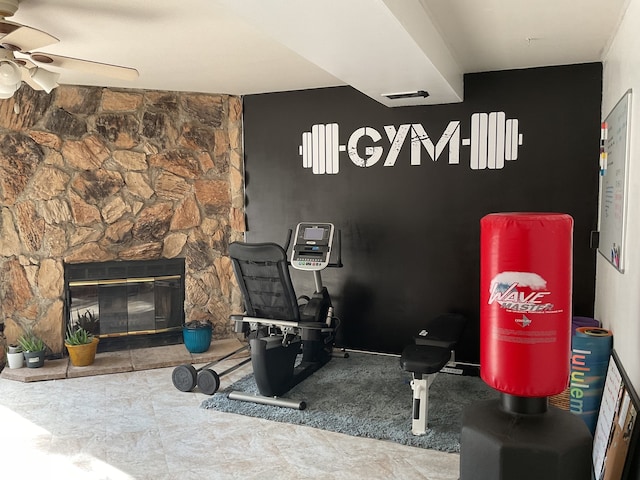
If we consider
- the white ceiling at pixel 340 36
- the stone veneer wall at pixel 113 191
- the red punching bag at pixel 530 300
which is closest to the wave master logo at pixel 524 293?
the red punching bag at pixel 530 300

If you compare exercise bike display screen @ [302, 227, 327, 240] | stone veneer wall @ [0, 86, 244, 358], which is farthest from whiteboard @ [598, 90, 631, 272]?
stone veneer wall @ [0, 86, 244, 358]

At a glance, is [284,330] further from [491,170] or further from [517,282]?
[517,282]

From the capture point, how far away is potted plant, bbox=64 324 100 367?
449 cm

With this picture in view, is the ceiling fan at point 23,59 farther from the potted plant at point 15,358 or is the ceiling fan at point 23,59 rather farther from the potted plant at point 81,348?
the potted plant at point 15,358

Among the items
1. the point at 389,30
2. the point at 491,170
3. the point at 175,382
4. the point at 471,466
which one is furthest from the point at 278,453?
the point at 491,170

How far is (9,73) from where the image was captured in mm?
2646

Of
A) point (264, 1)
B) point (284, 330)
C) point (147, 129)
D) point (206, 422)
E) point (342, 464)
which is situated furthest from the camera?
point (147, 129)

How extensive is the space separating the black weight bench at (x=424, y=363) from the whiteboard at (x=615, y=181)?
1094 millimetres

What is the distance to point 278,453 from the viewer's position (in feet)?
10.2

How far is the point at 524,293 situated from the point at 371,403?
2.29 metres

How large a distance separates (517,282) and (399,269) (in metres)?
2.94

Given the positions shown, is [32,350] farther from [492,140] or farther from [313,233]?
[492,140]

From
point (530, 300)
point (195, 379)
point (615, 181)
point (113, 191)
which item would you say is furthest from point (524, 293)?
point (113, 191)

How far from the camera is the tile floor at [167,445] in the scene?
9.53 ft
